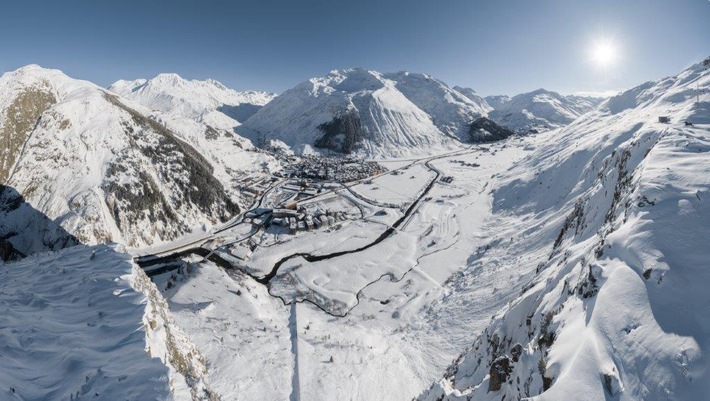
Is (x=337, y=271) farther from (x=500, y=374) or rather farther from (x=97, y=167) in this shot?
(x=97, y=167)

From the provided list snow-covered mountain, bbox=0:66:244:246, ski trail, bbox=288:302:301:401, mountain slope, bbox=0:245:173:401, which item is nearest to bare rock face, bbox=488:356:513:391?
mountain slope, bbox=0:245:173:401

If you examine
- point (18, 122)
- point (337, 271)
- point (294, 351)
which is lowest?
point (294, 351)

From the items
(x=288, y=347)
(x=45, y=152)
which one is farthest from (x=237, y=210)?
(x=288, y=347)

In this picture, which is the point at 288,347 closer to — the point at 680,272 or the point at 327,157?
the point at 680,272

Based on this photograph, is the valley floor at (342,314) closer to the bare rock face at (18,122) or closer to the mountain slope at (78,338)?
the mountain slope at (78,338)

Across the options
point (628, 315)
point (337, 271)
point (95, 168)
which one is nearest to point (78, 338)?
point (628, 315)
